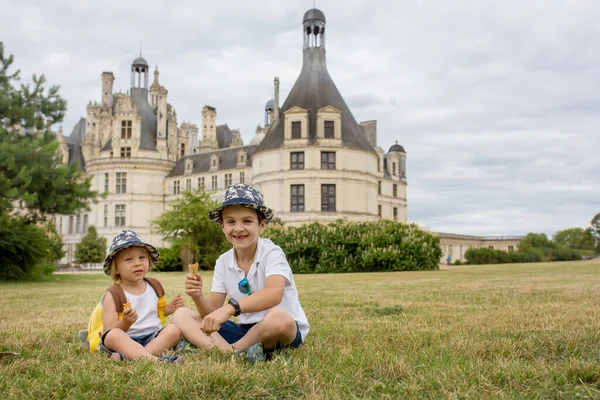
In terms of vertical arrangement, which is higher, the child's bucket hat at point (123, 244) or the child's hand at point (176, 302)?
the child's bucket hat at point (123, 244)

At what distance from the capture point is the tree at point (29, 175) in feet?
52.9

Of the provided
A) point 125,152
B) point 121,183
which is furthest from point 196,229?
point 125,152

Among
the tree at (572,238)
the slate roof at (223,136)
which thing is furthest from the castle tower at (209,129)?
the tree at (572,238)

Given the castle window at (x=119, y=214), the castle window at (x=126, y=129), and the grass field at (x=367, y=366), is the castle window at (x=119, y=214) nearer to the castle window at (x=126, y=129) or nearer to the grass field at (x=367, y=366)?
the castle window at (x=126, y=129)

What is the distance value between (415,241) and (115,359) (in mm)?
21642

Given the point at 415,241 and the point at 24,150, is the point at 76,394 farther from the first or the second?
the point at 415,241

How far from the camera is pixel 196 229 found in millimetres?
32000

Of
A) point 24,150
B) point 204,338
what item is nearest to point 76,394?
point 204,338

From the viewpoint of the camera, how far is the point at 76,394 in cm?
280

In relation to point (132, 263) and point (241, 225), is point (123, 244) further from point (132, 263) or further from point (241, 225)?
point (241, 225)

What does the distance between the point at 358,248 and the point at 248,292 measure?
20396 mm

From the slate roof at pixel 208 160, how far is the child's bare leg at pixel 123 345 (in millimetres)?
44160

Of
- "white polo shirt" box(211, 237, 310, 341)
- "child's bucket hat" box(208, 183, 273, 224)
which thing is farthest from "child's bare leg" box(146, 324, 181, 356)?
"child's bucket hat" box(208, 183, 273, 224)

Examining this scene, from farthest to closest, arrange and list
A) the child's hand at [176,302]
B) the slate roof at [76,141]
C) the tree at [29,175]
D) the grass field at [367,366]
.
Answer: the slate roof at [76,141]
the tree at [29,175]
the child's hand at [176,302]
the grass field at [367,366]
